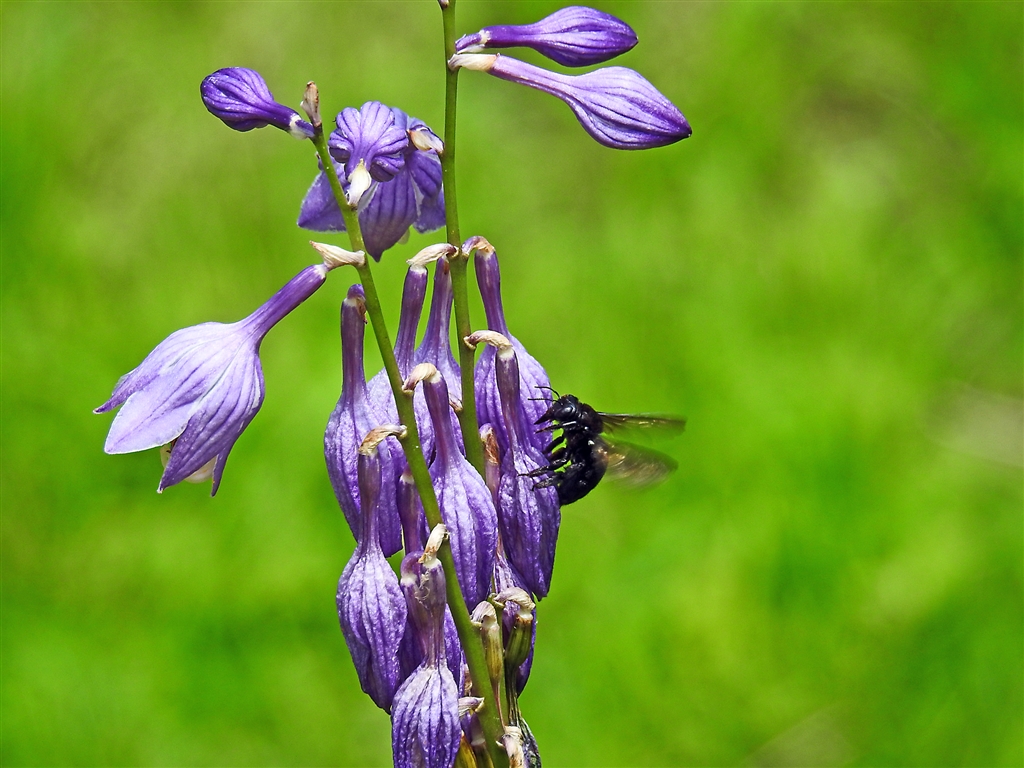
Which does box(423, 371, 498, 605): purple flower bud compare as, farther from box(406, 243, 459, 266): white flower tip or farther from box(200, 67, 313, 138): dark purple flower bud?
box(200, 67, 313, 138): dark purple flower bud

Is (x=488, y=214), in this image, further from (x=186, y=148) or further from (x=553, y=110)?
(x=186, y=148)

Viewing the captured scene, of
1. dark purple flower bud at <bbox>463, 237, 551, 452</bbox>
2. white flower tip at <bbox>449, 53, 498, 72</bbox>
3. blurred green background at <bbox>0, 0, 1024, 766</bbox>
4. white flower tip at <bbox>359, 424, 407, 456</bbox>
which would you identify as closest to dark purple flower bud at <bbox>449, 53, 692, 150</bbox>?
white flower tip at <bbox>449, 53, 498, 72</bbox>

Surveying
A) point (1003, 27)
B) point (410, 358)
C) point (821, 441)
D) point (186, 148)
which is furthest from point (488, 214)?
point (410, 358)

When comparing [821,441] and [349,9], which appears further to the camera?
[349,9]

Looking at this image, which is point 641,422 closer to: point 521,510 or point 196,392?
point 521,510

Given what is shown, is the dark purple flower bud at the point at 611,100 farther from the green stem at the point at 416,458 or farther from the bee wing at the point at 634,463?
the bee wing at the point at 634,463

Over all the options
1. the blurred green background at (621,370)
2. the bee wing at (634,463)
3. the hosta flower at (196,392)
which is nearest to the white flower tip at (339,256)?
the hosta flower at (196,392)
